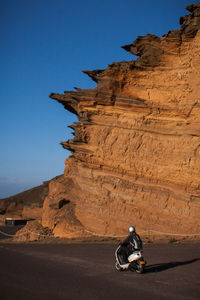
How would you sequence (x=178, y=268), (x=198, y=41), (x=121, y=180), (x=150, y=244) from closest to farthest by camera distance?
(x=178, y=268) → (x=150, y=244) → (x=198, y=41) → (x=121, y=180)

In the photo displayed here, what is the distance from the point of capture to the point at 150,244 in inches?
444

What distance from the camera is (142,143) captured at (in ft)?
49.1

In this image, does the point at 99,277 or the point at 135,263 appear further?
the point at 135,263

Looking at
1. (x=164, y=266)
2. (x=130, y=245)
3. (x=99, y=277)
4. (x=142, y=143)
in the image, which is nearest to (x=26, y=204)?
(x=142, y=143)

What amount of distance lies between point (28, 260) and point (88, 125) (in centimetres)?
983

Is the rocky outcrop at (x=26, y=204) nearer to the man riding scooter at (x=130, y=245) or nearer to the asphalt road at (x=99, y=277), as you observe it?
the asphalt road at (x=99, y=277)

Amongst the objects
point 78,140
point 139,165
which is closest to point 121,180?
point 139,165

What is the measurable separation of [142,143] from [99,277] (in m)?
9.22

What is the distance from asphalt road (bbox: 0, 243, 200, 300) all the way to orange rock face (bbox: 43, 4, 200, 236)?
3.87 metres

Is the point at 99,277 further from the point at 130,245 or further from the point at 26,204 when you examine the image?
the point at 26,204

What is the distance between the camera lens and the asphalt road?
536 cm

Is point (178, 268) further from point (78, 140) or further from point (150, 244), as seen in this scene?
point (78, 140)

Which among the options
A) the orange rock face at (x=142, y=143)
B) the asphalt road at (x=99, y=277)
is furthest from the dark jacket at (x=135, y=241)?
the orange rock face at (x=142, y=143)

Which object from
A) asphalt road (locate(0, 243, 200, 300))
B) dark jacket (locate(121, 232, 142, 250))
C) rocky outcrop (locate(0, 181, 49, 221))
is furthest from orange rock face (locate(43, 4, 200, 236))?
rocky outcrop (locate(0, 181, 49, 221))
